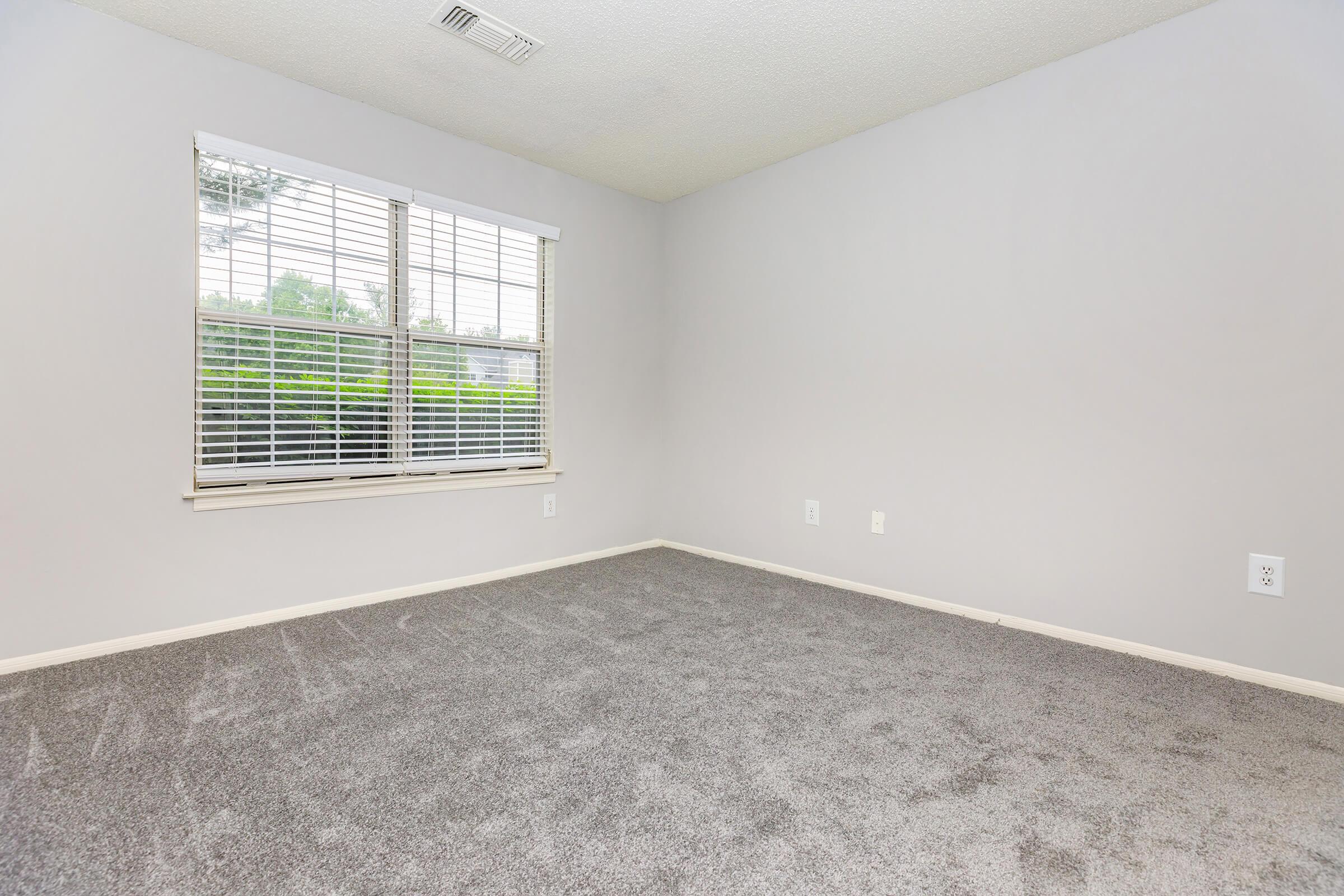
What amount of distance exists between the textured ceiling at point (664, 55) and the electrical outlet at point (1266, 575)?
1.92 m

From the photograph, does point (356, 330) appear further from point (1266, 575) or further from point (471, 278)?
point (1266, 575)

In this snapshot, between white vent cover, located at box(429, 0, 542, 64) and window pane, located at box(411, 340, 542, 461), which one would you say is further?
window pane, located at box(411, 340, 542, 461)

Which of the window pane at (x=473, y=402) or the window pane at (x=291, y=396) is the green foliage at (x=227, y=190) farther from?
the window pane at (x=473, y=402)

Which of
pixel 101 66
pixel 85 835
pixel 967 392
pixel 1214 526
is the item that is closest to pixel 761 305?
pixel 967 392

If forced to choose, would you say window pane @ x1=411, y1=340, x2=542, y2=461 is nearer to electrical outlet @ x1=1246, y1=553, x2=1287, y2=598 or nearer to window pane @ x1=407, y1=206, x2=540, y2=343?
window pane @ x1=407, y1=206, x2=540, y2=343

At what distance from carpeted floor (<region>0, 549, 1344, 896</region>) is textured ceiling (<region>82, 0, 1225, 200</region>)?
2322mm

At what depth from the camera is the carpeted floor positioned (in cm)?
117

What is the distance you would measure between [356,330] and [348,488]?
0.74m

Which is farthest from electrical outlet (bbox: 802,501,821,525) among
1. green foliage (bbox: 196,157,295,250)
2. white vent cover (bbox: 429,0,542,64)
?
green foliage (bbox: 196,157,295,250)

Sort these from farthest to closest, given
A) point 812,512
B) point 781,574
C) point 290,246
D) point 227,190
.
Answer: point 781,574, point 812,512, point 290,246, point 227,190

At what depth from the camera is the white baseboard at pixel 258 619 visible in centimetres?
215

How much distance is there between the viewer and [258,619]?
258 centimetres

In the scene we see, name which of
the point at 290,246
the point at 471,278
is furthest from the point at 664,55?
the point at 290,246

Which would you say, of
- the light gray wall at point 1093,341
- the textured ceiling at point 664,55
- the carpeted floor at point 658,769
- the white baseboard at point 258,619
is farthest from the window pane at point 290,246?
the light gray wall at point 1093,341
